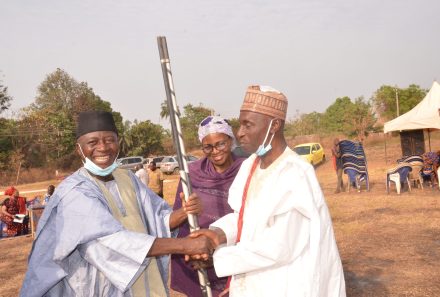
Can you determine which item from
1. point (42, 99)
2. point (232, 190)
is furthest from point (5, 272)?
point (42, 99)

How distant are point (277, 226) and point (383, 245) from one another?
255 inches

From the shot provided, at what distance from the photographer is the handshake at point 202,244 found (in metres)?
2.67

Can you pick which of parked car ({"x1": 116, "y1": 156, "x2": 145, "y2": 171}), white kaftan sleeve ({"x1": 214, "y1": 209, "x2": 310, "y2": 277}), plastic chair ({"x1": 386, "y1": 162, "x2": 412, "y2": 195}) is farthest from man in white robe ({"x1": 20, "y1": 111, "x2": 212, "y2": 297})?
parked car ({"x1": 116, "y1": 156, "x2": 145, "y2": 171})

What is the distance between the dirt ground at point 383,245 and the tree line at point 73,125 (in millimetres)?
26345

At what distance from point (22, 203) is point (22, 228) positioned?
714 millimetres

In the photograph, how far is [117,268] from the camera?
2.55m

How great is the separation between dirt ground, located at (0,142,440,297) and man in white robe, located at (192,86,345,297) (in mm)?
3754

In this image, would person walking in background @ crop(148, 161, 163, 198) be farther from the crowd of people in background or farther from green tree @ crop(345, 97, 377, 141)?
green tree @ crop(345, 97, 377, 141)

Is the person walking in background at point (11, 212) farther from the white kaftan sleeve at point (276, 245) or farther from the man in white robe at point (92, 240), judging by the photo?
the white kaftan sleeve at point (276, 245)

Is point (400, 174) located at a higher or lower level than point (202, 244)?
lower

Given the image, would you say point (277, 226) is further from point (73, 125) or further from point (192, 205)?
point (73, 125)

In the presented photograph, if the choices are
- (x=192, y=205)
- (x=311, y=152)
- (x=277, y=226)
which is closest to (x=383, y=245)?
(x=192, y=205)

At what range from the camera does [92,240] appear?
8.25ft

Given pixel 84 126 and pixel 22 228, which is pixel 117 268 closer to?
pixel 84 126
